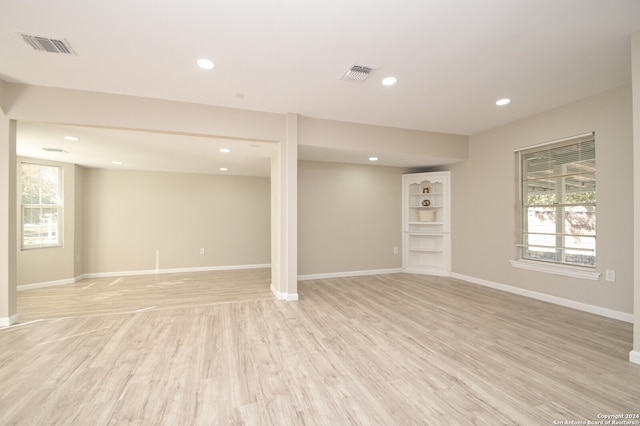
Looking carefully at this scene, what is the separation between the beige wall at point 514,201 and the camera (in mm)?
2967

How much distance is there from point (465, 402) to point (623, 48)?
3248 mm

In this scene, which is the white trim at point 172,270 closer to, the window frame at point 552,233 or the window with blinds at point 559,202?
the window frame at point 552,233

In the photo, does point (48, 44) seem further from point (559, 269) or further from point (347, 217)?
point (559, 269)

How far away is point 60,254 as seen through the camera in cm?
488

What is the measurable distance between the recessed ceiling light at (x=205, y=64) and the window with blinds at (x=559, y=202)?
4.53 meters

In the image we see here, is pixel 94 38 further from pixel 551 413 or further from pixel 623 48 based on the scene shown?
pixel 623 48

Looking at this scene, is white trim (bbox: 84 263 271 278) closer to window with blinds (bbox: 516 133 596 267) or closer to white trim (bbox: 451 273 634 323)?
white trim (bbox: 451 273 634 323)

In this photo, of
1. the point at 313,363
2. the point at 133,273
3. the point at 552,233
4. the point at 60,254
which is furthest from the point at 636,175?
the point at 60,254

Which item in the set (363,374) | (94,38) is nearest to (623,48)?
(363,374)

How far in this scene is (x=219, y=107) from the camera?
3494mm

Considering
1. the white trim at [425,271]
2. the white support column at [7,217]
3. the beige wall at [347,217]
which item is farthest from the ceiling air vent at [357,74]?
the white trim at [425,271]

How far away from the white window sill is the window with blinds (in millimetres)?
98

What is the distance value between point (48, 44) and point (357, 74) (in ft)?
8.93

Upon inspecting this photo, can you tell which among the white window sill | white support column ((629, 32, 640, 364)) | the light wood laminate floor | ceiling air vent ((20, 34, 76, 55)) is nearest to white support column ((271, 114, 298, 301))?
the light wood laminate floor
